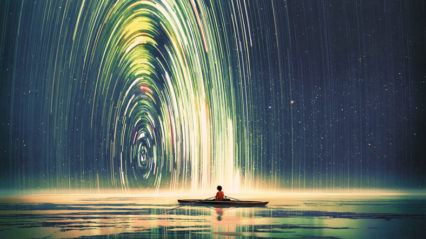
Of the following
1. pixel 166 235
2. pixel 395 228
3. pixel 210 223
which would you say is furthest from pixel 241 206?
pixel 166 235

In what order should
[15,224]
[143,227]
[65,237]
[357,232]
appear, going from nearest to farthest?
[65,237] < [357,232] < [143,227] < [15,224]

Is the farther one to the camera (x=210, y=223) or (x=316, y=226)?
(x=210, y=223)

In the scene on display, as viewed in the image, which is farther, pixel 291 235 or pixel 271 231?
pixel 271 231

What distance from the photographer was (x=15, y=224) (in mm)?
24828

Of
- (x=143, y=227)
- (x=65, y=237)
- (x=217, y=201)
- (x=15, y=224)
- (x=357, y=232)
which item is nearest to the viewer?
(x=65, y=237)

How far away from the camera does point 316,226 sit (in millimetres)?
23703

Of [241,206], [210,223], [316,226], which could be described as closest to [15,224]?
[210,223]

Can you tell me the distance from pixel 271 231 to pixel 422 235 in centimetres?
538

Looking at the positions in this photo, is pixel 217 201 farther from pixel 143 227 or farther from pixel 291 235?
pixel 291 235

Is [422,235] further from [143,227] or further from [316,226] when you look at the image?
[143,227]

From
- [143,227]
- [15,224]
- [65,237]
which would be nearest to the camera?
[65,237]

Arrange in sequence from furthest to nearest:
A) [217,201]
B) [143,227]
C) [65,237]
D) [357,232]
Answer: [217,201]
[143,227]
[357,232]
[65,237]

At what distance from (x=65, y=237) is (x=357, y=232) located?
10682 mm

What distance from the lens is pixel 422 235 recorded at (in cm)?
1978
